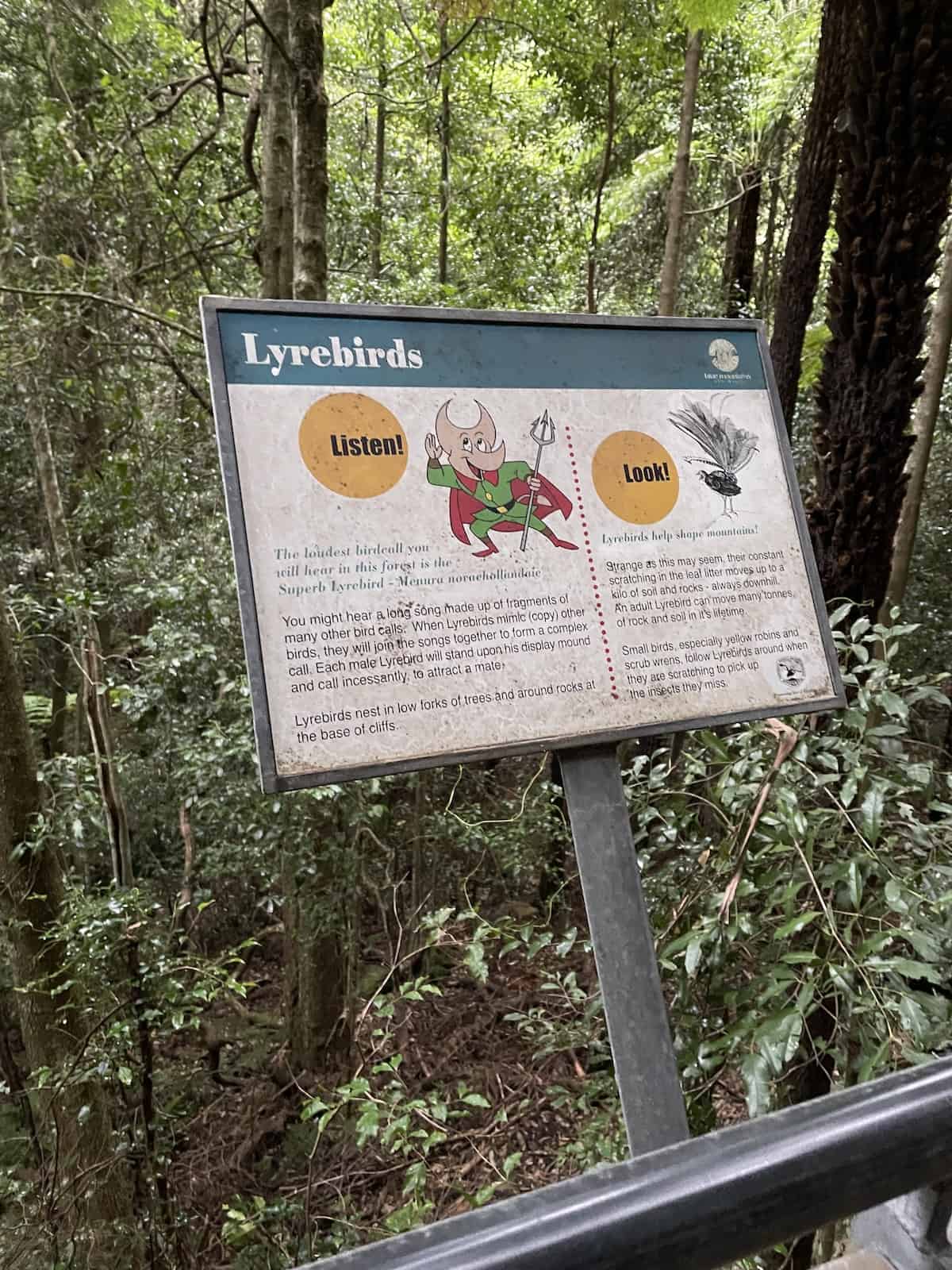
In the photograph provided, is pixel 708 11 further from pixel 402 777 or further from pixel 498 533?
pixel 402 777

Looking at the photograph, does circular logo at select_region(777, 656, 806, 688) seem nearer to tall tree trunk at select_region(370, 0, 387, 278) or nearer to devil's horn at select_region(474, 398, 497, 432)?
devil's horn at select_region(474, 398, 497, 432)

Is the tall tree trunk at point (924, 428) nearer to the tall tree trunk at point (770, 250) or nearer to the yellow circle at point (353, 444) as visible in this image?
the yellow circle at point (353, 444)

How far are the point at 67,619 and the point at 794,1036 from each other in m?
3.71

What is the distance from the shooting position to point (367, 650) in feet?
4.20

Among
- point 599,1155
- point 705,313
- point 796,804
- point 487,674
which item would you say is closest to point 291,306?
point 487,674

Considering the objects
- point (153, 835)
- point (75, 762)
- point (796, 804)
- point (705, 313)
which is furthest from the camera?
A: point (705, 313)

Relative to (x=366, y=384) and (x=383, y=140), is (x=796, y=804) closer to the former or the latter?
(x=366, y=384)

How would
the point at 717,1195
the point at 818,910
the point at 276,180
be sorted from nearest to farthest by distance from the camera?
1. the point at 717,1195
2. the point at 818,910
3. the point at 276,180

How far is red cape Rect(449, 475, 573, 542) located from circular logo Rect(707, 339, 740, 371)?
0.48 metres

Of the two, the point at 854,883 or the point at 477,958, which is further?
the point at 477,958

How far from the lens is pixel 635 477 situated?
151cm

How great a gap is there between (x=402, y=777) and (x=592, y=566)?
4.15m

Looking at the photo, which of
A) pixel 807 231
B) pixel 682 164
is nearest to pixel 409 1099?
pixel 682 164

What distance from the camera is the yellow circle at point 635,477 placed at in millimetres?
1490
